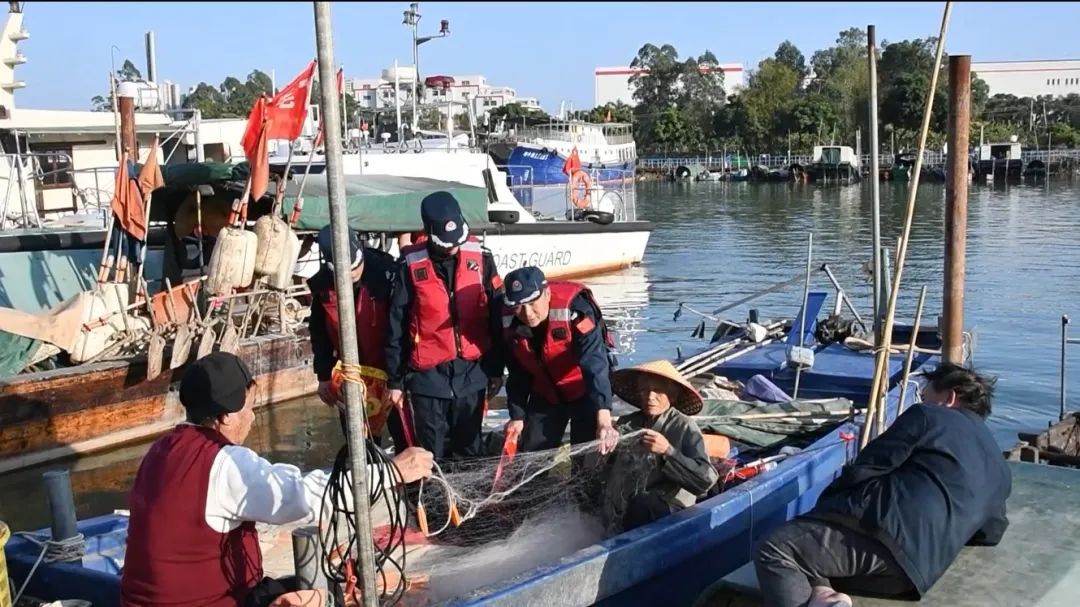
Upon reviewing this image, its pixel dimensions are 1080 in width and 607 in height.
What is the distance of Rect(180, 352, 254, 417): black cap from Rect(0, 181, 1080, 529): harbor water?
665cm

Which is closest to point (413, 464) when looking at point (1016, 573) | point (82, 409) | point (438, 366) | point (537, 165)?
point (438, 366)

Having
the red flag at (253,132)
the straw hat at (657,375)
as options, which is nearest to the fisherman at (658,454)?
the straw hat at (657,375)

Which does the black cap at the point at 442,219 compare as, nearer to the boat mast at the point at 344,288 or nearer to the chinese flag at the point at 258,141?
the boat mast at the point at 344,288

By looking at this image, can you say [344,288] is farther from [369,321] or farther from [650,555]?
[369,321]

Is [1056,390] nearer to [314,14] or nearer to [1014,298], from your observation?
[1014,298]

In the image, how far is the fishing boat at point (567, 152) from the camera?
27.4 meters

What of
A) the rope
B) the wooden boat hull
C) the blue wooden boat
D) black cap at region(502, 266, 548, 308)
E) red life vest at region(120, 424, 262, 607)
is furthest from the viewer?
the wooden boat hull

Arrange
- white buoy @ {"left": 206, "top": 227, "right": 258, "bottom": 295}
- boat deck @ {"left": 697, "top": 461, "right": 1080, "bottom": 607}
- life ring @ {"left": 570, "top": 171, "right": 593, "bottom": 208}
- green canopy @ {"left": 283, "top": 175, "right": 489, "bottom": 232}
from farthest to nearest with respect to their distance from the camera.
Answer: life ring @ {"left": 570, "top": 171, "right": 593, "bottom": 208}, green canopy @ {"left": 283, "top": 175, "right": 489, "bottom": 232}, white buoy @ {"left": 206, "top": 227, "right": 258, "bottom": 295}, boat deck @ {"left": 697, "top": 461, "right": 1080, "bottom": 607}

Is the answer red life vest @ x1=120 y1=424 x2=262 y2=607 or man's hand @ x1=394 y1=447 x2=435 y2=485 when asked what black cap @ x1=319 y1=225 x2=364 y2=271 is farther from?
red life vest @ x1=120 y1=424 x2=262 y2=607

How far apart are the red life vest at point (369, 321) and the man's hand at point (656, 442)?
5.39 feet

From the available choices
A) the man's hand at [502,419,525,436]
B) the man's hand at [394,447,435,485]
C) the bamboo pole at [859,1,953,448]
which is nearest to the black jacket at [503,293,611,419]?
the man's hand at [502,419,525,436]

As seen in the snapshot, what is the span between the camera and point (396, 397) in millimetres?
5594

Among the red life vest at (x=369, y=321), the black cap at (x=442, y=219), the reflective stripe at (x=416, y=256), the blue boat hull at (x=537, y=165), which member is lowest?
the red life vest at (x=369, y=321)

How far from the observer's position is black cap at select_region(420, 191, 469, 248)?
5348 mm
